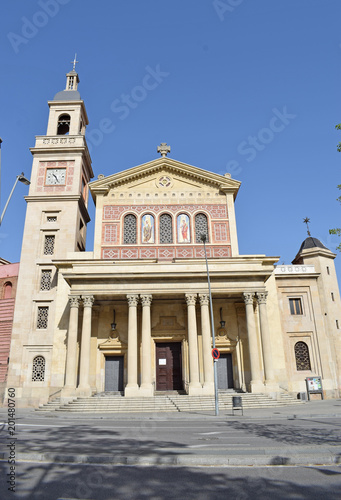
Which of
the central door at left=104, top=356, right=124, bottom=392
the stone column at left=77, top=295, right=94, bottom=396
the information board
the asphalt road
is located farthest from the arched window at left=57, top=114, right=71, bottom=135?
the asphalt road

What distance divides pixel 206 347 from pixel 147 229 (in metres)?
10.6

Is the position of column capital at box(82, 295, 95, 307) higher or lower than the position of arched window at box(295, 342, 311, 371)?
higher

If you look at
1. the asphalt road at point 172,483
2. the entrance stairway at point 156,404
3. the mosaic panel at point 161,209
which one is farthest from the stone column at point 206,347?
the asphalt road at point 172,483

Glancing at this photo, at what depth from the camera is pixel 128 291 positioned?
2506cm

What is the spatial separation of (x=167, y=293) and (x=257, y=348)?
22.9 ft

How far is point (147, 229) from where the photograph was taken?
98.7 feet

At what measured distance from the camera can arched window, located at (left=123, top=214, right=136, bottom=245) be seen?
2989 cm

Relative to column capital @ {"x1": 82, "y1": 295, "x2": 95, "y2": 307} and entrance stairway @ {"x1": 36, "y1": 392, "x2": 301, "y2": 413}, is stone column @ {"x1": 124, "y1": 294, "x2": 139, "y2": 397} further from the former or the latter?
column capital @ {"x1": 82, "y1": 295, "x2": 95, "y2": 307}

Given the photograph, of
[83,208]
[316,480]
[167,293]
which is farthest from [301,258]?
[316,480]

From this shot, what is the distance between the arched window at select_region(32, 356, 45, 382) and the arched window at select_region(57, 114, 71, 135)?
2131 centimetres

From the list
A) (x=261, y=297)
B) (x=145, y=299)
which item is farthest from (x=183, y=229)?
(x=261, y=297)

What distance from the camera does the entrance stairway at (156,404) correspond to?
69.0 ft

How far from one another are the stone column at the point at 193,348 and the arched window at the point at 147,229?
671cm

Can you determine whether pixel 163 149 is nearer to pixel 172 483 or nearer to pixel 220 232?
pixel 220 232
